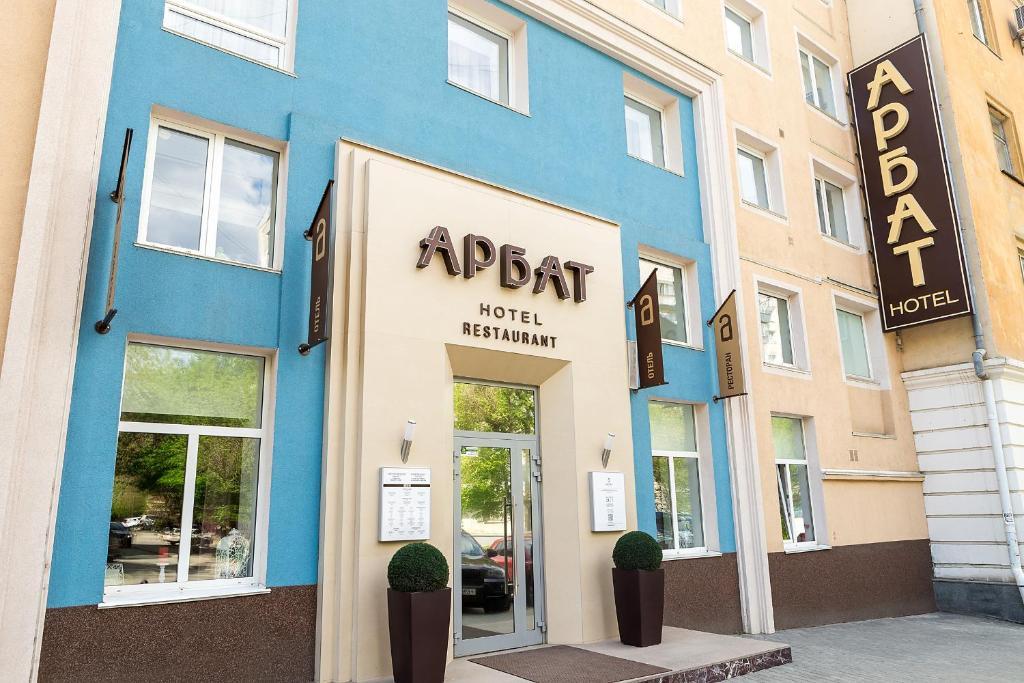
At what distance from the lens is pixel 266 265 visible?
23.9 ft

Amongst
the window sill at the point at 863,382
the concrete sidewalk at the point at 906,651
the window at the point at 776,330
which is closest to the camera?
the concrete sidewalk at the point at 906,651

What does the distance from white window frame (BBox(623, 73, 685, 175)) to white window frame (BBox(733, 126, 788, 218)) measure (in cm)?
141

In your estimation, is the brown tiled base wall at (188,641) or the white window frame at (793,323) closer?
the brown tiled base wall at (188,641)

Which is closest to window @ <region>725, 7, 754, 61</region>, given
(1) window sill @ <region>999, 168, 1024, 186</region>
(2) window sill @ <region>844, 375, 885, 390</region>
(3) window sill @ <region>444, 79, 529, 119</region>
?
(3) window sill @ <region>444, 79, 529, 119</region>

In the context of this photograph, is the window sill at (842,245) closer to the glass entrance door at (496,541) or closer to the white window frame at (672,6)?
the white window frame at (672,6)

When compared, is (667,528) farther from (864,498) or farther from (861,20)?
(861,20)

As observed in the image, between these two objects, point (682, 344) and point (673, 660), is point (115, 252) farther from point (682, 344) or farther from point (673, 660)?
point (682, 344)

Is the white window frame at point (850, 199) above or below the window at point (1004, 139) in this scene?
below

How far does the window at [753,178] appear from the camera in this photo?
13.0 m

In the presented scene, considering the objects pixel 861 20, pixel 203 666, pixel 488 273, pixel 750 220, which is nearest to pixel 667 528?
pixel 488 273

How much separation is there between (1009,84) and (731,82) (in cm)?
903

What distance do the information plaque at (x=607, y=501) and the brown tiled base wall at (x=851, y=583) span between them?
327cm

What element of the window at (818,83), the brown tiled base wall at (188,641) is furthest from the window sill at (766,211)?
the brown tiled base wall at (188,641)

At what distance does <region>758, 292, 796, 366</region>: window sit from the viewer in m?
12.2
